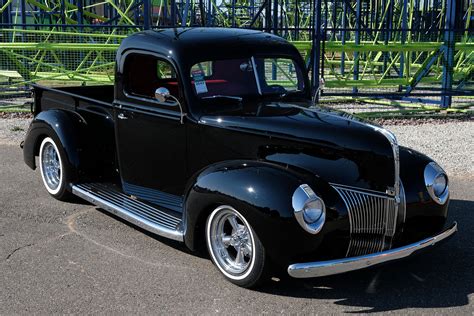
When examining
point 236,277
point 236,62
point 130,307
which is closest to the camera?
point 130,307

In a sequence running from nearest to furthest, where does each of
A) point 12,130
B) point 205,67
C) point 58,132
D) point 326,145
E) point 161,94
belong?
1. point 326,145
2. point 161,94
3. point 205,67
4. point 58,132
5. point 12,130

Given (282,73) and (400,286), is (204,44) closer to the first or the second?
(282,73)

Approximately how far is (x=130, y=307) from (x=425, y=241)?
1994 mm

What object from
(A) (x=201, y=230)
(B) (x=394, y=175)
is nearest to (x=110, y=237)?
(A) (x=201, y=230)

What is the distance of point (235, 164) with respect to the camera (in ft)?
14.0

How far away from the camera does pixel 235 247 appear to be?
13.8 feet

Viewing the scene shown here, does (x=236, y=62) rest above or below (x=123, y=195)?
above

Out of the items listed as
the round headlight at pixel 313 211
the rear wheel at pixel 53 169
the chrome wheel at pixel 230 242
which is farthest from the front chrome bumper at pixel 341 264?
the rear wheel at pixel 53 169

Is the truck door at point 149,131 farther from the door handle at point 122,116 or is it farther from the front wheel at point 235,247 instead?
the front wheel at point 235,247

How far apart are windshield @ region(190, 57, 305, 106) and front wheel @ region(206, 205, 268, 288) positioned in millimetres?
1043

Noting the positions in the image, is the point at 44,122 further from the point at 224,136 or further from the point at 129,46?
the point at 224,136

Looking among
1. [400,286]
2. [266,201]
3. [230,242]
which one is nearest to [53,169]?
[230,242]

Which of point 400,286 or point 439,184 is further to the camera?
point 439,184

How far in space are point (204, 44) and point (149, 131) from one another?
85cm
